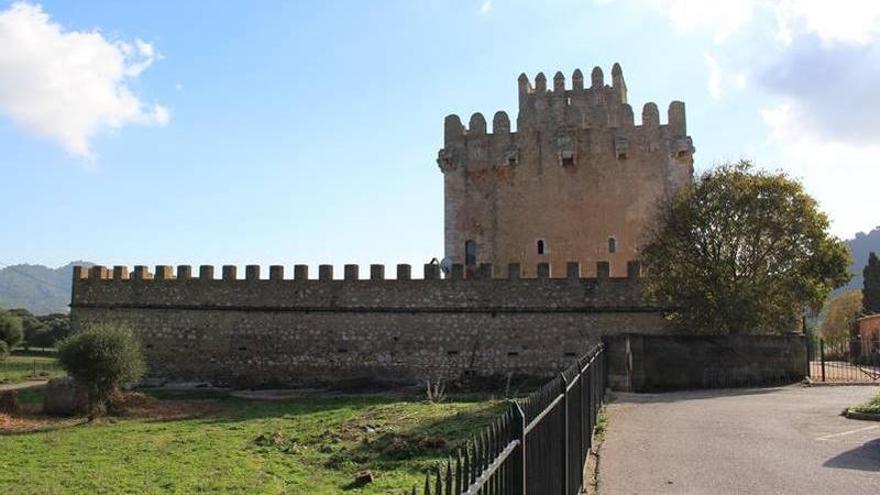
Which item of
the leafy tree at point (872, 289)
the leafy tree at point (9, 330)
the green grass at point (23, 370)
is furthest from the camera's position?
the leafy tree at point (872, 289)

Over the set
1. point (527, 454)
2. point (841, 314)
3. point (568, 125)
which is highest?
point (568, 125)

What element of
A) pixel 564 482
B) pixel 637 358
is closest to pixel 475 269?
pixel 637 358

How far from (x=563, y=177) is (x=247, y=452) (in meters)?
20.9

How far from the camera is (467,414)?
14188 millimetres

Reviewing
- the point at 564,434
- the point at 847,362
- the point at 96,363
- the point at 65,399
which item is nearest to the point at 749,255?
the point at 847,362

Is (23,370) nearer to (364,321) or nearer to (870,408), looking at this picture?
(364,321)

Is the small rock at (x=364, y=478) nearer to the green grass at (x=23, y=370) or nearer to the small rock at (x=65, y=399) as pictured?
the small rock at (x=65, y=399)

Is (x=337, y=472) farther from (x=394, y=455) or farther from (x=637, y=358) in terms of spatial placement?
(x=637, y=358)

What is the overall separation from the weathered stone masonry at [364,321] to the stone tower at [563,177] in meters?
6.14

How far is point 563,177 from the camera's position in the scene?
1206 inches

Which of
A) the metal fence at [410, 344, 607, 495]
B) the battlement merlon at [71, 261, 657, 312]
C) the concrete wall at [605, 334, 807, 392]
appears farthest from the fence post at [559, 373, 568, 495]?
the battlement merlon at [71, 261, 657, 312]

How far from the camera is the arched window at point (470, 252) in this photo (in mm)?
31719

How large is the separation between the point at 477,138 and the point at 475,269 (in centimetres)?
788

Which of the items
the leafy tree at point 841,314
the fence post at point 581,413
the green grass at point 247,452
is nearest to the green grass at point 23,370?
the green grass at point 247,452
